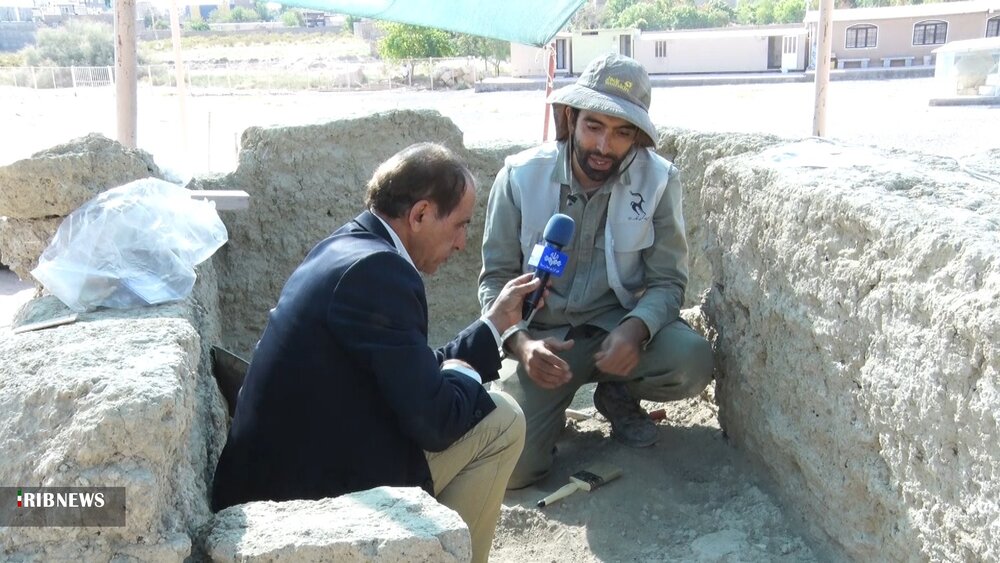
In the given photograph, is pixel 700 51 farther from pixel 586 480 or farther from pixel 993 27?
pixel 586 480

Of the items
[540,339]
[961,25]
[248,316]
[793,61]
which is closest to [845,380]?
[540,339]

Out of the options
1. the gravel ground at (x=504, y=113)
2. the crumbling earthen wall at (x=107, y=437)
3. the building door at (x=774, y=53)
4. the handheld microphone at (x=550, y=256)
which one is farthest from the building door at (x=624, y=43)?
the crumbling earthen wall at (x=107, y=437)

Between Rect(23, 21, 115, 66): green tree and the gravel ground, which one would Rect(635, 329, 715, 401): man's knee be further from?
Rect(23, 21, 115, 66): green tree

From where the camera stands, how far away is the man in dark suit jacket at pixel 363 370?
6.77 feet

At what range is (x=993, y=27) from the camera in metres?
31.4

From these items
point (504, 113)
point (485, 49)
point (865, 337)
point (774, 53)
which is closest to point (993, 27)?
point (774, 53)

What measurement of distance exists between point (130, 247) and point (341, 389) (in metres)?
1.22

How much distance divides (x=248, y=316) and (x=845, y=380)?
2774mm

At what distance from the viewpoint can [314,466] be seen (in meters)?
2.14

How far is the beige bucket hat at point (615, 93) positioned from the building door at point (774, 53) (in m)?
32.4

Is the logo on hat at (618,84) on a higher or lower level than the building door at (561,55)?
lower

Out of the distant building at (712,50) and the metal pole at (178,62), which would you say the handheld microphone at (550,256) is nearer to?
the metal pole at (178,62)

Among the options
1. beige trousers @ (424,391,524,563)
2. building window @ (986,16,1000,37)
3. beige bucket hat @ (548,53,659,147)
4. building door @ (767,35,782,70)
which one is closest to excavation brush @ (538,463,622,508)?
beige trousers @ (424,391,524,563)

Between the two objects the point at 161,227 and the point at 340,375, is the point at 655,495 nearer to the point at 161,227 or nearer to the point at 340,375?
the point at 340,375
